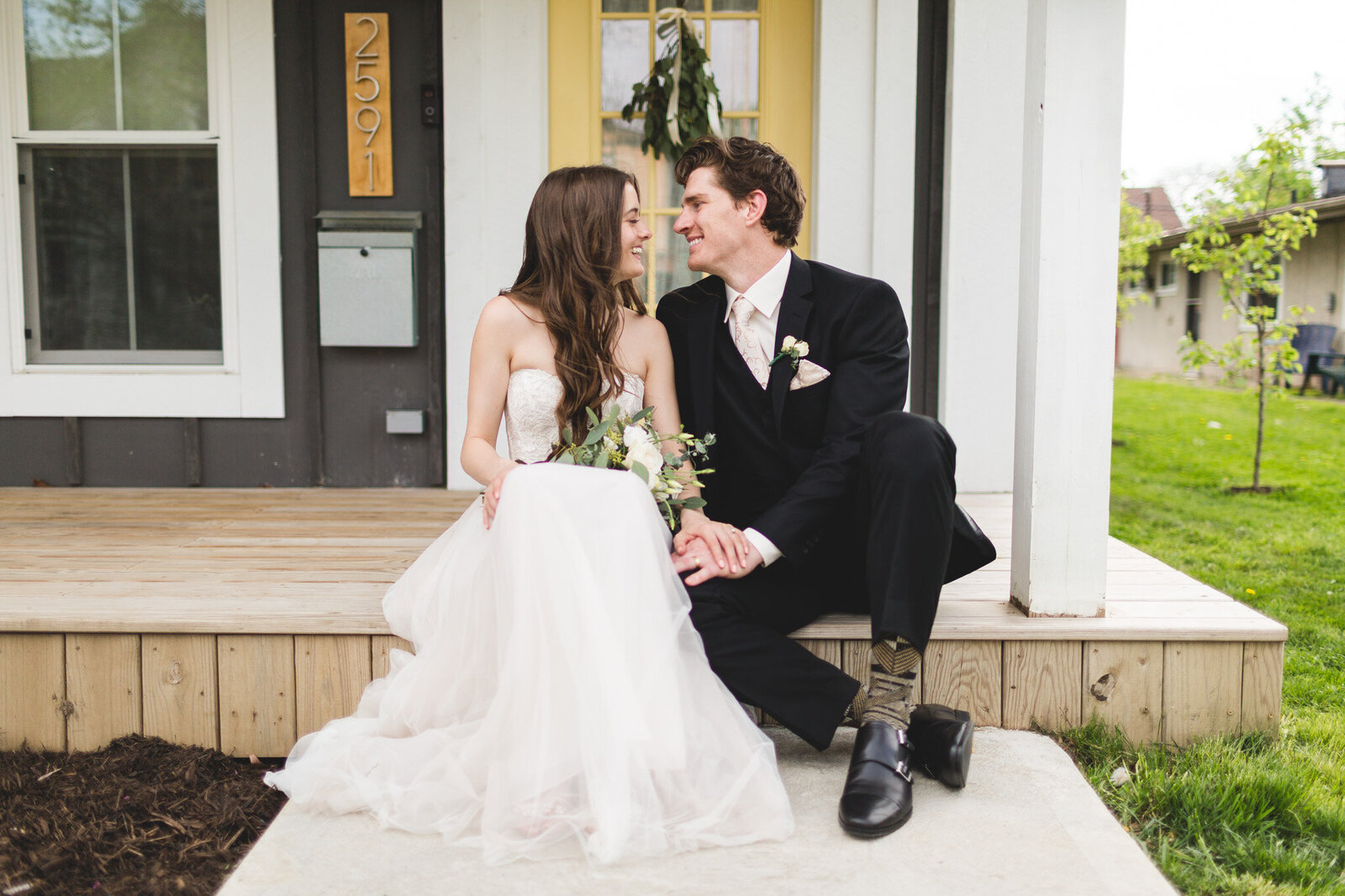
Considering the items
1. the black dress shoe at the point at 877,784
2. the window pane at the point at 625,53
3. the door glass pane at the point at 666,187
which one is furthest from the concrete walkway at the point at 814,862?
the window pane at the point at 625,53

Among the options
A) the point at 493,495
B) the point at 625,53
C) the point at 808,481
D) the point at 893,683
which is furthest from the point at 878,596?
the point at 625,53

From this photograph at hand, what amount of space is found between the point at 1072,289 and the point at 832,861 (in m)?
1.37

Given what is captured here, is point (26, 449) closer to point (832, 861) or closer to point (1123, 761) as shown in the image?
point (832, 861)

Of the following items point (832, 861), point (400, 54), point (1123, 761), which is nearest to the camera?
point (832, 861)

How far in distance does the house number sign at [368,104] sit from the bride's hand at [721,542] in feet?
8.35

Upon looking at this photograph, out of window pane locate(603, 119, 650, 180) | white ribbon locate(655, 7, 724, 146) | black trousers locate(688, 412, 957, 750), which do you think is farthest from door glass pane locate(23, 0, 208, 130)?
black trousers locate(688, 412, 957, 750)

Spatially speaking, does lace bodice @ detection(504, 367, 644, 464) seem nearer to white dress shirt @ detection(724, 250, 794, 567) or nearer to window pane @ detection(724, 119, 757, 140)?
white dress shirt @ detection(724, 250, 794, 567)

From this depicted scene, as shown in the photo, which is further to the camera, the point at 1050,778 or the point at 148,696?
the point at 148,696

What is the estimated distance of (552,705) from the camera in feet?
6.11

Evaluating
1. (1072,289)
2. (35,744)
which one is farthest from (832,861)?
(35,744)

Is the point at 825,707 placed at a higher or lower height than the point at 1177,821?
higher

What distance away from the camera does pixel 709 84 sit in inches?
137

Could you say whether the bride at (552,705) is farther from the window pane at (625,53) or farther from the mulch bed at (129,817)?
the window pane at (625,53)

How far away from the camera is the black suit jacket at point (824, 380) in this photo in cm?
225
